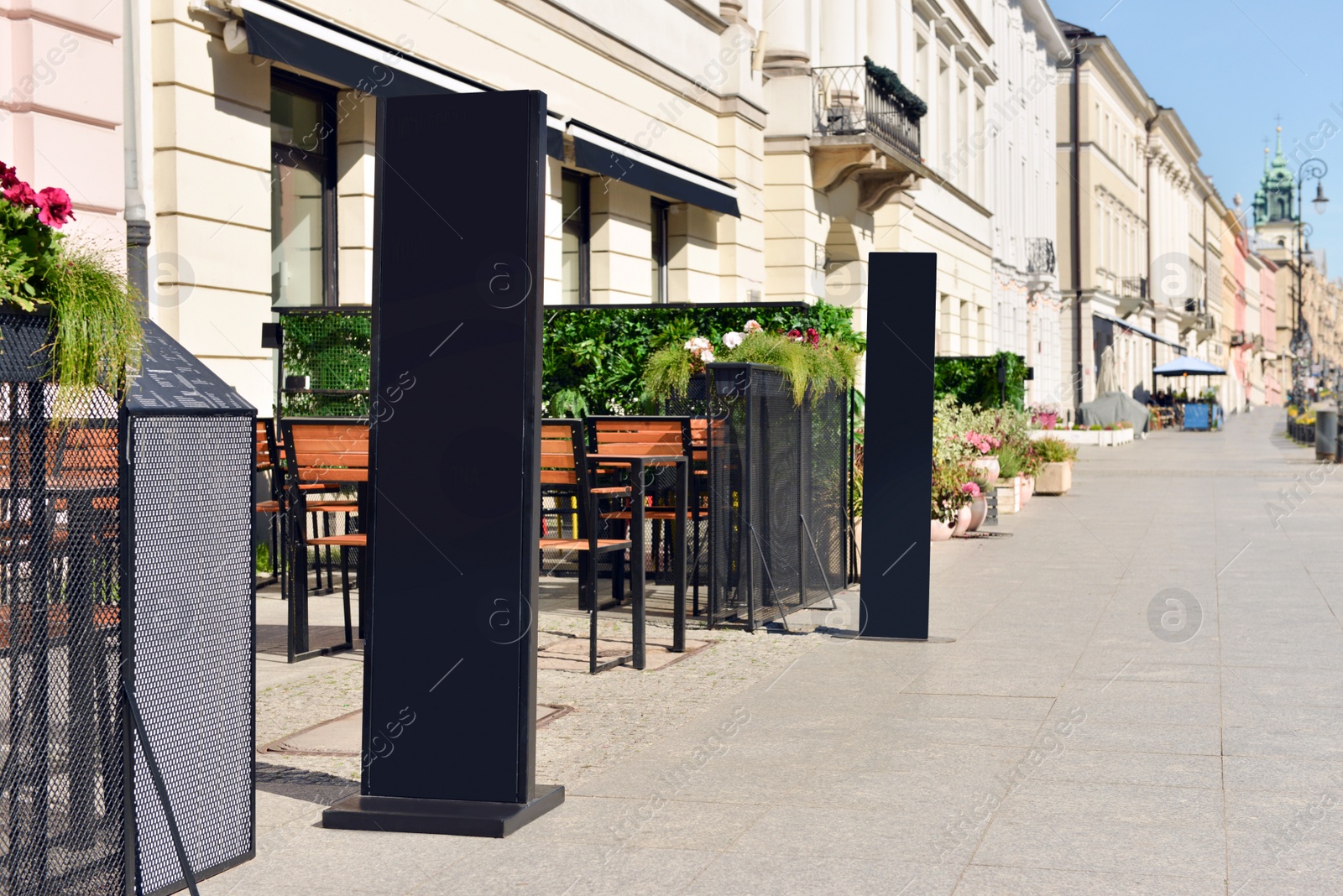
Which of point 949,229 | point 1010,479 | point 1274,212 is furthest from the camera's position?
point 1274,212

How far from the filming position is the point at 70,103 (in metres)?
10.3

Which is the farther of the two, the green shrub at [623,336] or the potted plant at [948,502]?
the potted plant at [948,502]

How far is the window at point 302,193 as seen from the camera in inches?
510

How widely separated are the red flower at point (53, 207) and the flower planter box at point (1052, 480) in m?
19.5

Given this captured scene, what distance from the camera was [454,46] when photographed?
14711 mm

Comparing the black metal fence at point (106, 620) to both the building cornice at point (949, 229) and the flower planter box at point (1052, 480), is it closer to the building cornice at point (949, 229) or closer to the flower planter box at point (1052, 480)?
the flower planter box at point (1052, 480)

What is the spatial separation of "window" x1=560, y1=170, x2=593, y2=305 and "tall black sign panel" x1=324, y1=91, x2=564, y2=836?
12.9m


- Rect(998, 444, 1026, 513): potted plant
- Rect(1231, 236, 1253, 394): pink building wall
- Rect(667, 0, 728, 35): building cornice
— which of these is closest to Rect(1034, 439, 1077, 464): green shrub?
Rect(998, 444, 1026, 513): potted plant

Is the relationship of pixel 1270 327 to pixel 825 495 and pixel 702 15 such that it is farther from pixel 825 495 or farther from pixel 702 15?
pixel 825 495

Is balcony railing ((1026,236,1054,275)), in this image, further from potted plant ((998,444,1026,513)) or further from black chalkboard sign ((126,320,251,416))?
black chalkboard sign ((126,320,251,416))

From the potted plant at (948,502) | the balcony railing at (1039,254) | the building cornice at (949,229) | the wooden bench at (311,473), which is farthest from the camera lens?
the balcony railing at (1039,254)

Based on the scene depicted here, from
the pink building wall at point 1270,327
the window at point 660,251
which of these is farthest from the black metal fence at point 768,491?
the pink building wall at point 1270,327

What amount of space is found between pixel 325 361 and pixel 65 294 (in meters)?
9.00

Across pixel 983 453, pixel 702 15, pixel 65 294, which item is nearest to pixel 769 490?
pixel 65 294
